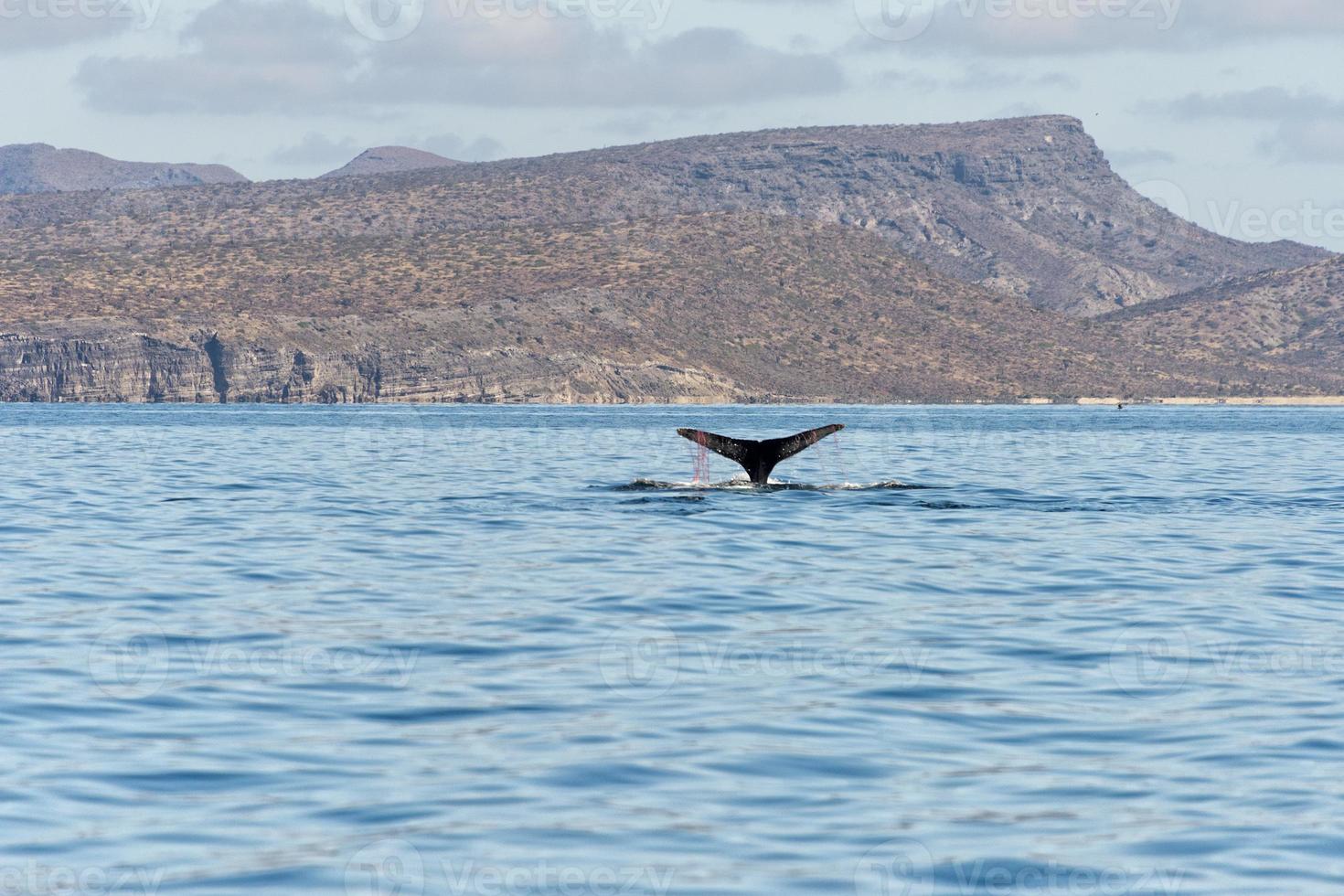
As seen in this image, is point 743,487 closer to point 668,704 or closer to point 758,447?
point 758,447

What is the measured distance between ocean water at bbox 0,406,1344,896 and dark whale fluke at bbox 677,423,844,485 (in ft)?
5.87

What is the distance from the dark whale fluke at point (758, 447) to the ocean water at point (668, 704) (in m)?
1.79

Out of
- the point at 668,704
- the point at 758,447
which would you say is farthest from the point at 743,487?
the point at 668,704

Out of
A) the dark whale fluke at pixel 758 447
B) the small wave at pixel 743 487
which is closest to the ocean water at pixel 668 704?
the dark whale fluke at pixel 758 447

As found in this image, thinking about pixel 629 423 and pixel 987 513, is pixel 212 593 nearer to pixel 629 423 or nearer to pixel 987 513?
pixel 987 513

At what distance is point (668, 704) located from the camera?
50.0ft

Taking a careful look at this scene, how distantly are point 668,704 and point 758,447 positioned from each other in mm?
25394

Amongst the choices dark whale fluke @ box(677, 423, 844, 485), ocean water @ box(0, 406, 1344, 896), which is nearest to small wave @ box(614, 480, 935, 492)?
dark whale fluke @ box(677, 423, 844, 485)

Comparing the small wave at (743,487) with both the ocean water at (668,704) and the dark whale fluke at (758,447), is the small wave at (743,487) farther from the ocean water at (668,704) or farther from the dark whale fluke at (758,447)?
the ocean water at (668,704)

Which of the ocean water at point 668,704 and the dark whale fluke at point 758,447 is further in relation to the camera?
the dark whale fluke at point 758,447

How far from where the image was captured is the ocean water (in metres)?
10.8

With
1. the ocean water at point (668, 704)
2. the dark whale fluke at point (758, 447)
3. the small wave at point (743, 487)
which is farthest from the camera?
the small wave at point (743, 487)

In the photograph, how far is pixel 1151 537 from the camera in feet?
104

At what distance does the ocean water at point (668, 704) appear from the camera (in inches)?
424
